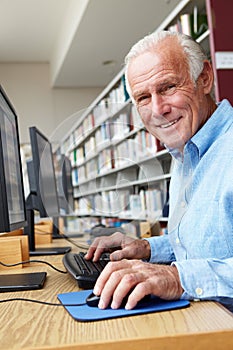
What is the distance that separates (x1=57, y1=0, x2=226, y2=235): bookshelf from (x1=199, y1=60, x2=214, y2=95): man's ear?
7.7 inches

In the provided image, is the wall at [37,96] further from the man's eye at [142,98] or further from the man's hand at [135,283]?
the man's hand at [135,283]

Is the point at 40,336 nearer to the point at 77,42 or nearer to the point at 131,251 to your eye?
the point at 131,251

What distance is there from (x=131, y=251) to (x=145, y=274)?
18.3 inches

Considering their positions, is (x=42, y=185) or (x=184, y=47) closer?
(x=184, y=47)

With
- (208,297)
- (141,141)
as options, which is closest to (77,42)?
(141,141)

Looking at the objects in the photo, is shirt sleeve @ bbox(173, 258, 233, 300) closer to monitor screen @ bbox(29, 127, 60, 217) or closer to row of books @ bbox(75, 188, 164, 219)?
row of books @ bbox(75, 188, 164, 219)

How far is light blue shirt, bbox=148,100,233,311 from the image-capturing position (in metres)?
0.82

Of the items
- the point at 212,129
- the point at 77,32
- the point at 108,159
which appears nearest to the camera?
the point at 212,129

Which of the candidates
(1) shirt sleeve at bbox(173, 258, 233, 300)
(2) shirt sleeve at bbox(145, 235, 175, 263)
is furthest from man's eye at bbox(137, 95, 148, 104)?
(1) shirt sleeve at bbox(173, 258, 233, 300)

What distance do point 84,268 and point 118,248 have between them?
17 centimetres

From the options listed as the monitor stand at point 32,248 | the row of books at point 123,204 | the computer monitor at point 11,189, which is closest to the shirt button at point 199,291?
the computer monitor at point 11,189

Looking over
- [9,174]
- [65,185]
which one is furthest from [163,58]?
[65,185]

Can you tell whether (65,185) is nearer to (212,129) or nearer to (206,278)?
(212,129)

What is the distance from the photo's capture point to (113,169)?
4.74ft
